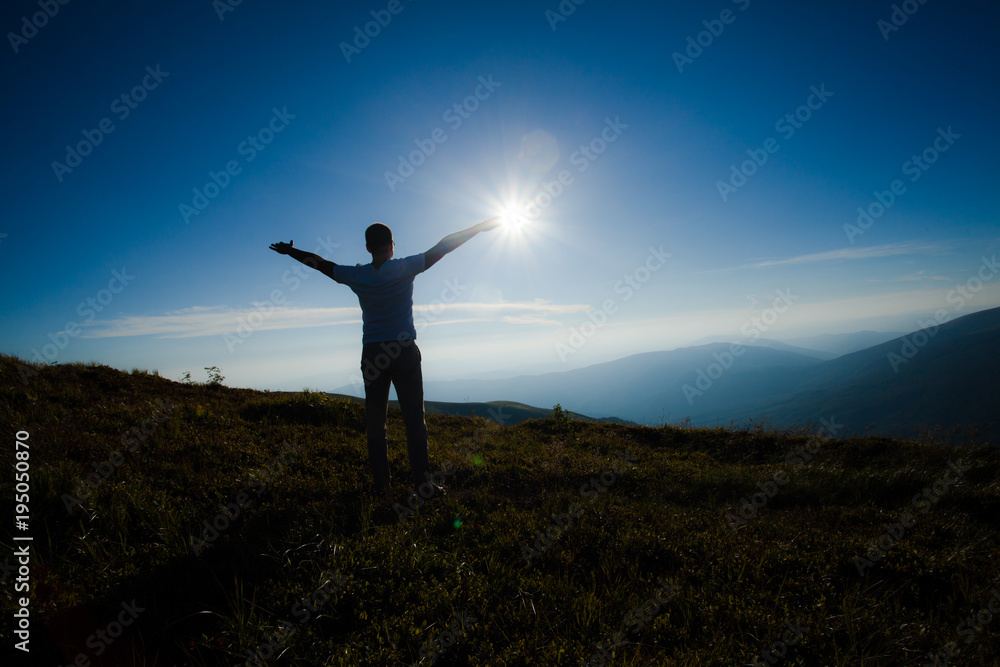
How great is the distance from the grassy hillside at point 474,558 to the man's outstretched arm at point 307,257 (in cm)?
287

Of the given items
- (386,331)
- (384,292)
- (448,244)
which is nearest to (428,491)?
(386,331)

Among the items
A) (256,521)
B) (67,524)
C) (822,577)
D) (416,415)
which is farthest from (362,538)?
(822,577)

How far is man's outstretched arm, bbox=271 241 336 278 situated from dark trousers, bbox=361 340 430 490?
1219 mm

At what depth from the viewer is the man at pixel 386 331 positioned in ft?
17.2

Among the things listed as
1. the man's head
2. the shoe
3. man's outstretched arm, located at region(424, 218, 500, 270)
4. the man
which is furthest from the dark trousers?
the man's head

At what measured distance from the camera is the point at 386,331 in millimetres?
5266

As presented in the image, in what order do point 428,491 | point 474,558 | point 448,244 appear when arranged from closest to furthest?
point 474,558, point 428,491, point 448,244

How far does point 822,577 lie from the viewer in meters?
3.56

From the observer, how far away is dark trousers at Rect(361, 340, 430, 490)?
17.2ft

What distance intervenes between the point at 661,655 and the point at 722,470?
560 centimetres

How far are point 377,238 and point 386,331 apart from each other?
1.27 metres

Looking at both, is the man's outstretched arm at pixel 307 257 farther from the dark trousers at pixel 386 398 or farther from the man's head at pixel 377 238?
the dark trousers at pixel 386 398

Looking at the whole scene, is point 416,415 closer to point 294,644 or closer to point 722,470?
point 294,644

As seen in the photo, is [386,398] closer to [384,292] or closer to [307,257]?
[384,292]
